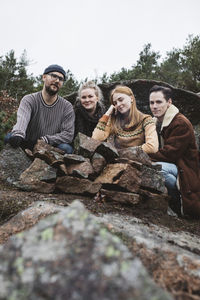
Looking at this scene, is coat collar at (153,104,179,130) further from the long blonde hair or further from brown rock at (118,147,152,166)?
brown rock at (118,147,152,166)

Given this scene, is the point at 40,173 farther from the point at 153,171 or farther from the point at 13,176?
the point at 153,171

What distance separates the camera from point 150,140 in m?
3.95

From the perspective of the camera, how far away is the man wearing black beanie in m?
4.67

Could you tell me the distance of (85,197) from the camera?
302cm

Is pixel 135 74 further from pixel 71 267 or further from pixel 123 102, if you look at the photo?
pixel 71 267

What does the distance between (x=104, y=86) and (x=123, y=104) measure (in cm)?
270

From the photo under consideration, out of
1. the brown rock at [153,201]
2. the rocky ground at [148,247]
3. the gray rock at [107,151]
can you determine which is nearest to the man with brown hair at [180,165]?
the rocky ground at [148,247]

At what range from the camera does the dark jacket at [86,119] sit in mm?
5316

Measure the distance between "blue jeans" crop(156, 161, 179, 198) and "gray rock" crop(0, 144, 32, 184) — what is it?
2.27 meters

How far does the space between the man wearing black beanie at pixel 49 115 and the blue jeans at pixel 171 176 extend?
1.93 meters

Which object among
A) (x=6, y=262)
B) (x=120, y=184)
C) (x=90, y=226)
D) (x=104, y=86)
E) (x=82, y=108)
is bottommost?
(x=120, y=184)

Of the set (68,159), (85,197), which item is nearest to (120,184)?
(85,197)

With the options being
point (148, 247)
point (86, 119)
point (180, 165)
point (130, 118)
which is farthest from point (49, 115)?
point (148, 247)

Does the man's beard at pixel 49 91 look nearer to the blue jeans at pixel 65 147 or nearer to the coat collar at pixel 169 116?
the blue jeans at pixel 65 147
